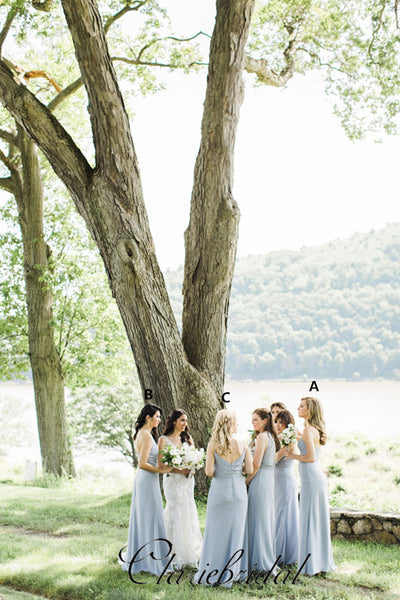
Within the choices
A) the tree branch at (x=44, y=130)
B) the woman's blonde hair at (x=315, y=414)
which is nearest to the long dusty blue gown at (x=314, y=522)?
the woman's blonde hair at (x=315, y=414)

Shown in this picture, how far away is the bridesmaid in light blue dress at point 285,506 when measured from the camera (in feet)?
23.5

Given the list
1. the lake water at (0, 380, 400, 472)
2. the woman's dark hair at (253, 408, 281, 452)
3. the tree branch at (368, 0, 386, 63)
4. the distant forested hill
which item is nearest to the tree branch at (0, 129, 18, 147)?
the tree branch at (368, 0, 386, 63)

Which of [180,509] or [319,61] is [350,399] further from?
[180,509]

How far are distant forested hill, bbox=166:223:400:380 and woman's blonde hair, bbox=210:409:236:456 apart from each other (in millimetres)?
38995

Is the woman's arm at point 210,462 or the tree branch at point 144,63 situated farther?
the tree branch at point 144,63

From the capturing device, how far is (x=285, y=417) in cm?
731

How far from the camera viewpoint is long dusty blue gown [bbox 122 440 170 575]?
6695 mm

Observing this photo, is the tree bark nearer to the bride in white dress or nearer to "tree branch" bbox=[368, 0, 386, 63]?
the bride in white dress

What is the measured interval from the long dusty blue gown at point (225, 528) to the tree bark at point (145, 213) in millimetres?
3446

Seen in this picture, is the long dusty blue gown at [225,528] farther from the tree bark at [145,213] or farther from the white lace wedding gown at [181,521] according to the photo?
the tree bark at [145,213]

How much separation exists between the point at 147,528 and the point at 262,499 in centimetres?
135

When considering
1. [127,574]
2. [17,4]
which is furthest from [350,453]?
[17,4]

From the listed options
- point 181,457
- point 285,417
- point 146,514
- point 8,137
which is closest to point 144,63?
point 8,137

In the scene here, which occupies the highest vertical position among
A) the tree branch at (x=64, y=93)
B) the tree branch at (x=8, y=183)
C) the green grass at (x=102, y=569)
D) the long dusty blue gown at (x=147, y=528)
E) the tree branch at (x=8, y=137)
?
the tree branch at (x=64, y=93)
